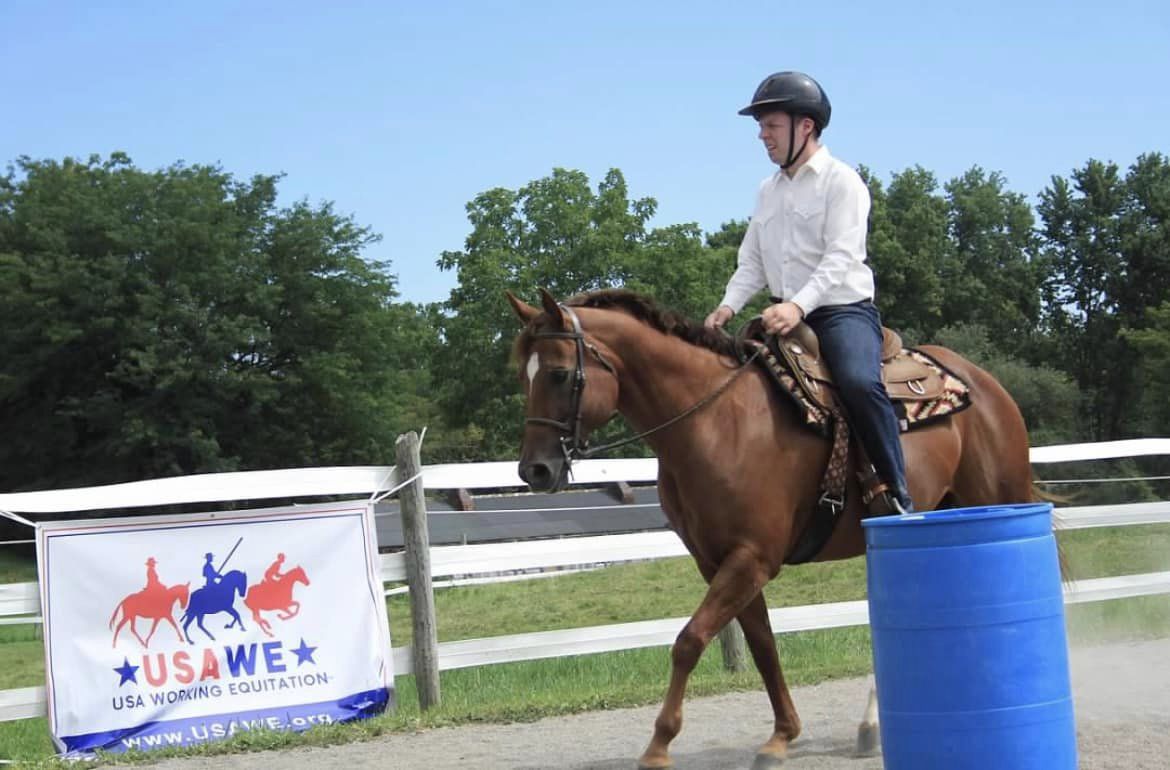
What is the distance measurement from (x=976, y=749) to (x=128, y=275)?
41.5 meters

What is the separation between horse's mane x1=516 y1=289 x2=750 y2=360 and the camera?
5660 millimetres

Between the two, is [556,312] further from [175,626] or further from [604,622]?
[604,622]

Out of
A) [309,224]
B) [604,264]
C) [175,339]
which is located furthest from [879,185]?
[175,339]

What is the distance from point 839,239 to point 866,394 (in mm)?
779

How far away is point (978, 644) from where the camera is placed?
4.19 meters

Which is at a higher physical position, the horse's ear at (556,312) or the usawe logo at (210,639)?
the horse's ear at (556,312)

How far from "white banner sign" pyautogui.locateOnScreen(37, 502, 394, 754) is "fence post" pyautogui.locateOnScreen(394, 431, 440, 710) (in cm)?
25

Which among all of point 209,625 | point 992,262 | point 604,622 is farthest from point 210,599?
point 992,262

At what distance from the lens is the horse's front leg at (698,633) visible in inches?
203

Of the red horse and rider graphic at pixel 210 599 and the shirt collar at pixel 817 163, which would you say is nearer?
the shirt collar at pixel 817 163

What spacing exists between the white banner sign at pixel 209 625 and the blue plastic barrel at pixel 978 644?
3.83 meters

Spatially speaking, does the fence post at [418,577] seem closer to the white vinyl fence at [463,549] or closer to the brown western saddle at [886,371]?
the white vinyl fence at [463,549]

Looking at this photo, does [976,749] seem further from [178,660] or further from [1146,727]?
[178,660]

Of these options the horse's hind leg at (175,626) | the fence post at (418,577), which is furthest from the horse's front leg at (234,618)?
the fence post at (418,577)
